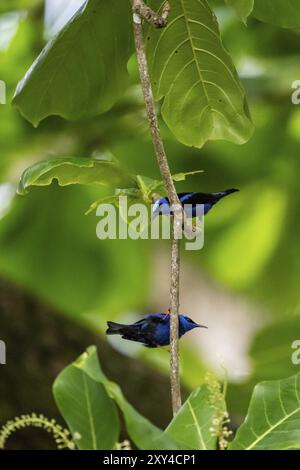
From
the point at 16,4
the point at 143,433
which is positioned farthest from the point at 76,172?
the point at 16,4

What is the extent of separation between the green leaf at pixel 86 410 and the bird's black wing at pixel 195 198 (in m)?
0.11

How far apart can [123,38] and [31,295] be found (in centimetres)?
53

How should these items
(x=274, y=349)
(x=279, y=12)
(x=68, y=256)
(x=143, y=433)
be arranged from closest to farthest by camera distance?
(x=143, y=433) < (x=279, y=12) < (x=274, y=349) < (x=68, y=256)

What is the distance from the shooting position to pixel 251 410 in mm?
410

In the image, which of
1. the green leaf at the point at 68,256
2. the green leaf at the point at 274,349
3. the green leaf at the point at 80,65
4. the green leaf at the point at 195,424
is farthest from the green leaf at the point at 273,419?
the green leaf at the point at 68,256

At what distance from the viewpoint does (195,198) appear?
1.41 feet

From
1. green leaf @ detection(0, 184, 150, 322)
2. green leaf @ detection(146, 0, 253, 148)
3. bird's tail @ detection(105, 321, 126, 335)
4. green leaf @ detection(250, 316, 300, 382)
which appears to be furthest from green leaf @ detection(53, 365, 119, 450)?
green leaf @ detection(0, 184, 150, 322)

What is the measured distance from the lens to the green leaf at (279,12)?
0.51 metres

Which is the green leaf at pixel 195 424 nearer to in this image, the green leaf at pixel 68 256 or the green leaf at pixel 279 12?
the green leaf at pixel 279 12

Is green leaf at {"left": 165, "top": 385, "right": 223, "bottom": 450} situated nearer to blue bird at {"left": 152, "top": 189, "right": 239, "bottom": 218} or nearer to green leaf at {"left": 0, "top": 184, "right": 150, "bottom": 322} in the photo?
blue bird at {"left": 152, "top": 189, "right": 239, "bottom": 218}

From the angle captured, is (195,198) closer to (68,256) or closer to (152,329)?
(152,329)

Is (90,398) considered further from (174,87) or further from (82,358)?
(174,87)

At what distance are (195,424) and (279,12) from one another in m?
0.26

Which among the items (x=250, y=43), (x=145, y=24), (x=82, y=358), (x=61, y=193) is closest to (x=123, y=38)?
(x=145, y=24)
